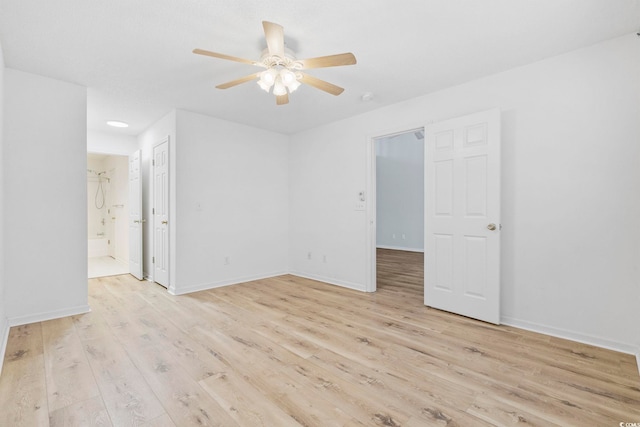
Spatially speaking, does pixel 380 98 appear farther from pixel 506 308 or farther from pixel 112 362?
pixel 112 362

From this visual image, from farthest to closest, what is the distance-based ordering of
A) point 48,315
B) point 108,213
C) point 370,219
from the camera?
point 108,213
point 370,219
point 48,315

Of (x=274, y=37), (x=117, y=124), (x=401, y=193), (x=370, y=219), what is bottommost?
(x=370, y=219)

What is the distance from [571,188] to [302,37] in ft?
8.41

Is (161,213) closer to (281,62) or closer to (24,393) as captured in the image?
(24,393)

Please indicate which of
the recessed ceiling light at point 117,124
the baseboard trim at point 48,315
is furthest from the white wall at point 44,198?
the recessed ceiling light at point 117,124

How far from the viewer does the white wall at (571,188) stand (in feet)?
7.50

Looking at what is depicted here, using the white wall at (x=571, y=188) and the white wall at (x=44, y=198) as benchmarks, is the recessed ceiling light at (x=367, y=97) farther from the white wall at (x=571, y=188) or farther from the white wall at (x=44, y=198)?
the white wall at (x=44, y=198)

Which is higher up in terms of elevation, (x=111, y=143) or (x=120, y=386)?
(x=111, y=143)

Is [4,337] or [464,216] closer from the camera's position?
[4,337]

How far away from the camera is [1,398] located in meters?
1.71

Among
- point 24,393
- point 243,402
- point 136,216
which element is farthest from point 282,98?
point 136,216

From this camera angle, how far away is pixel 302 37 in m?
2.29

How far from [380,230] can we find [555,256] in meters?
6.06

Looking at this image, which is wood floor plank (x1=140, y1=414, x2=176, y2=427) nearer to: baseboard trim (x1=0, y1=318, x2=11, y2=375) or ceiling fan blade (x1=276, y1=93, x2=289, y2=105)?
baseboard trim (x1=0, y1=318, x2=11, y2=375)
